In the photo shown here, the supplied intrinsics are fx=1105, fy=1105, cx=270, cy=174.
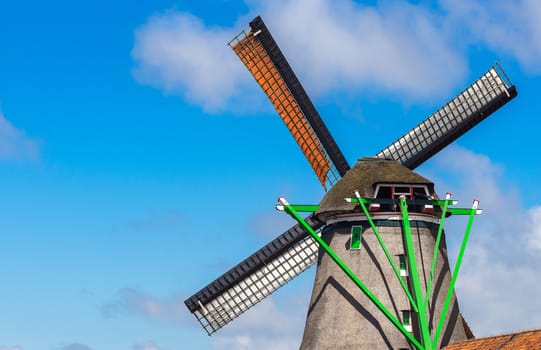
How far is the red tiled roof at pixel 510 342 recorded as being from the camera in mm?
31344

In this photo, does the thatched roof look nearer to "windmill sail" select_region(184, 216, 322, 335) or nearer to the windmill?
the windmill

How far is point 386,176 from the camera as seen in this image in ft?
127

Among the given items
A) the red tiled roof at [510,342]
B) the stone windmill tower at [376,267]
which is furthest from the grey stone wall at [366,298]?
the red tiled roof at [510,342]

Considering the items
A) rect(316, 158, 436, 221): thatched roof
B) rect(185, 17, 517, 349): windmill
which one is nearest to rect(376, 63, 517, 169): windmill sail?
rect(185, 17, 517, 349): windmill

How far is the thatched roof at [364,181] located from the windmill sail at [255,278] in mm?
5674

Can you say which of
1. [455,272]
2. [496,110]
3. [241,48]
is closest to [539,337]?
[455,272]

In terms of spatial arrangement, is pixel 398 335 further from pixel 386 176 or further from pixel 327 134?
pixel 327 134

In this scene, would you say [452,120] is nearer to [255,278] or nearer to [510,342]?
[255,278]

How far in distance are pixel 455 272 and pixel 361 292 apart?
3.27 m

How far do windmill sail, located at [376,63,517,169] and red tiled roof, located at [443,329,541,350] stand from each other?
464 inches

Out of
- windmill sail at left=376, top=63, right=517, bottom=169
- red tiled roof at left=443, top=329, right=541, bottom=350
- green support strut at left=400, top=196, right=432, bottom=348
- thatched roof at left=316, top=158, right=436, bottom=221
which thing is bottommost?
red tiled roof at left=443, top=329, right=541, bottom=350

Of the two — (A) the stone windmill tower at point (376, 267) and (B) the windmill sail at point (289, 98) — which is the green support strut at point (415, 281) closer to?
(A) the stone windmill tower at point (376, 267)

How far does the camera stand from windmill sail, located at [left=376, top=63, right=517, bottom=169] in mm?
43688


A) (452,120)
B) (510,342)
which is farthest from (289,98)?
(510,342)
